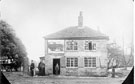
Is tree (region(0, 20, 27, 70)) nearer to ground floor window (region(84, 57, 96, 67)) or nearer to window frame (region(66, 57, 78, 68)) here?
window frame (region(66, 57, 78, 68))

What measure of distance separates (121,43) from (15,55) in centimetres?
83

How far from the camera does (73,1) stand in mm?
3080

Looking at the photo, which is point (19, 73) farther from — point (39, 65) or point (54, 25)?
point (54, 25)

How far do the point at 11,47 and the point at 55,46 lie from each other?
355mm

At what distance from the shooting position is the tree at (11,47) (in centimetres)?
317

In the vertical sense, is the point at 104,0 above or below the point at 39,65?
above

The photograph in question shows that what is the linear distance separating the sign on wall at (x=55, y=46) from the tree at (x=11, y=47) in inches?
8.0

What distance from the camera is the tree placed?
3172 millimetres

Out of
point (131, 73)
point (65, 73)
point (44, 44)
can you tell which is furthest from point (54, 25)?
point (131, 73)

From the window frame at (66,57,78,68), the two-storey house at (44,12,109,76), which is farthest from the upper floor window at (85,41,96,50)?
the window frame at (66,57,78,68)

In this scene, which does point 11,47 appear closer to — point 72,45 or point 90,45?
point 72,45

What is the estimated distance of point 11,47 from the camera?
3207 mm

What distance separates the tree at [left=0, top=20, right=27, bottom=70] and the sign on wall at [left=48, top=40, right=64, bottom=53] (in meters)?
0.20

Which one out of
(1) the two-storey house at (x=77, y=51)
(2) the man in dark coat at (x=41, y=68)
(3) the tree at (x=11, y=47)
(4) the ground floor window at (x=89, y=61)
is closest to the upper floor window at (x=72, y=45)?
(1) the two-storey house at (x=77, y=51)
